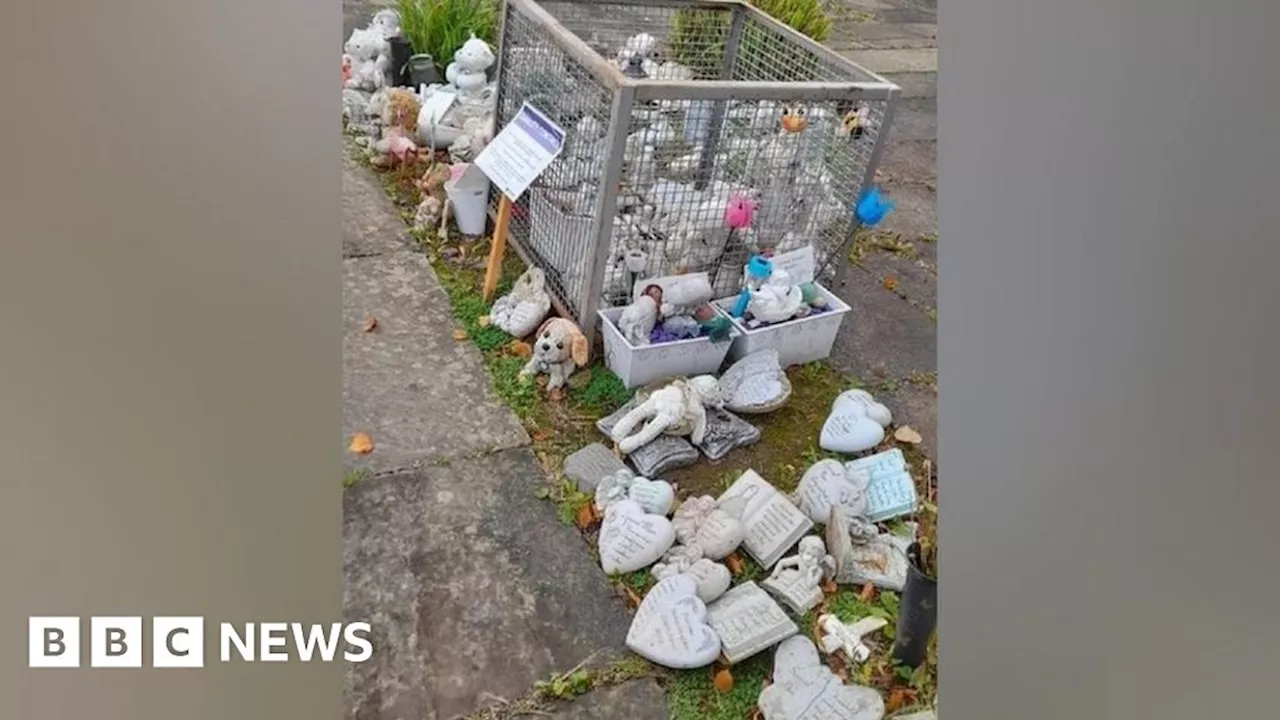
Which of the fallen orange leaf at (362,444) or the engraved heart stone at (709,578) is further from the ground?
the engraved heart stone at (709,578)

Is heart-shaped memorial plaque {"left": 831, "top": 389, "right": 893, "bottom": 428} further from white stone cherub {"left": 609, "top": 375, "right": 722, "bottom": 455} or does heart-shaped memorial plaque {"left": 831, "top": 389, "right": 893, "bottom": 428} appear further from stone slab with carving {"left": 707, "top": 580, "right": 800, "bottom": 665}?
stone slab with carving {"left": 707, "top": 580, "right": 800, "bottom": 665}

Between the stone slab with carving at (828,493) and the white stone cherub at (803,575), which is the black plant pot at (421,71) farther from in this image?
the white stone cherub at (803,575)

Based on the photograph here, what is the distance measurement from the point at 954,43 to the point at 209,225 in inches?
23.6

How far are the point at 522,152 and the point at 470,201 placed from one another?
554 mm

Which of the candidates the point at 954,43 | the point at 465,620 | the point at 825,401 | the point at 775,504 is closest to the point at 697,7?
the point at 825,401

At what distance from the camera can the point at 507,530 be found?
2.16 m

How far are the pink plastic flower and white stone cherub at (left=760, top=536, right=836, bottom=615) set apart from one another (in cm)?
93

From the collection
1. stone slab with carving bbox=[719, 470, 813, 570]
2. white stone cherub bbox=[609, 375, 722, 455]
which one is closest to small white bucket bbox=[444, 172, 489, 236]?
white stone cherub bbox=[609, 375, 722, 455]

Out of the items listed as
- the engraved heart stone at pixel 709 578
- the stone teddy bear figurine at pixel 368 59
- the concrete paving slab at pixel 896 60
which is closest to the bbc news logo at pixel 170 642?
the engraved heart stone at pixel 709 578

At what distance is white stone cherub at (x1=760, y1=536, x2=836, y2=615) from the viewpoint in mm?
2062

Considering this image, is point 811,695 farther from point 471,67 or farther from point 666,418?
point 471,67

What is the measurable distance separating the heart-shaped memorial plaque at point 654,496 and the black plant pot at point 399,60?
2.53 metres

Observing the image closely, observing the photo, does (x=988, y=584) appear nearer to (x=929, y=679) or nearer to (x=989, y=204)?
(x=989, y=204)

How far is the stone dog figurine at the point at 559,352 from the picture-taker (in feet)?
8.44
